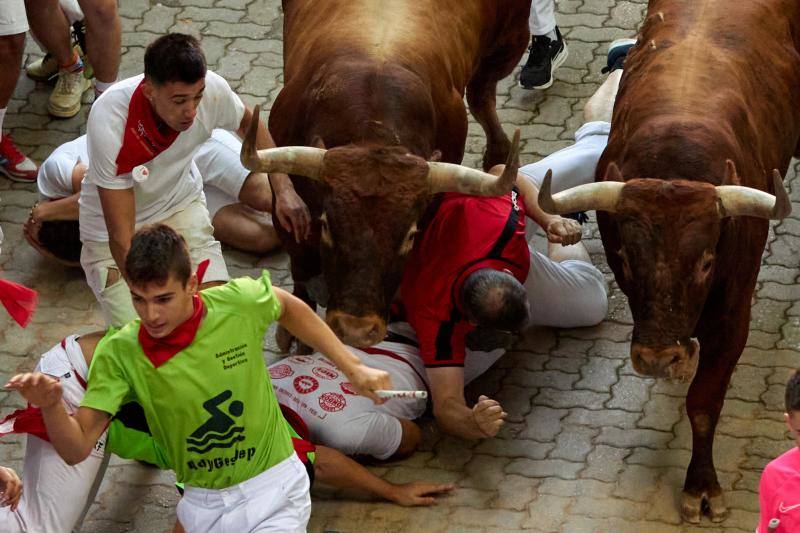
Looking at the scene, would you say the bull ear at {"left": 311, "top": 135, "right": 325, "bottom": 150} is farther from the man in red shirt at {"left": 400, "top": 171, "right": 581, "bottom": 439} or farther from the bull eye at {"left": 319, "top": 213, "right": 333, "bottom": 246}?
the man in red shirt at {"left": 400, "top": 171, "right": 581, "bottom": 439}

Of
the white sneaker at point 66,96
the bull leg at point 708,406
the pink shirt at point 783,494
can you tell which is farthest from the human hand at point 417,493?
Answer: the white sneaker at point 66,96

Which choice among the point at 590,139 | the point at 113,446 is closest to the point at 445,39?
the point at 590,139

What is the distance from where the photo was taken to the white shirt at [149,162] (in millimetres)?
6398

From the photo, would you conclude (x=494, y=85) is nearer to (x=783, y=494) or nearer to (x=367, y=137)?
(x=367, y=137)

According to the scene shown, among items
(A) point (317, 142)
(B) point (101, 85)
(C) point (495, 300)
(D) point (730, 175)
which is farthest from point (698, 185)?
(B) point (101, 85)

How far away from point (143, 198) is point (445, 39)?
177 cm

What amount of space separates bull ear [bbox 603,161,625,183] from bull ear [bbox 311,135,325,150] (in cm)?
126

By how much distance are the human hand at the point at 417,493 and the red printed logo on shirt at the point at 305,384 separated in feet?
1.86

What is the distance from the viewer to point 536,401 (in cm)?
728

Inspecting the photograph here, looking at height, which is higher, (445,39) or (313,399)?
(445,39)

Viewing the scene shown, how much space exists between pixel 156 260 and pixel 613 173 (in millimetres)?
2204

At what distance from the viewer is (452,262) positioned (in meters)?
6.82

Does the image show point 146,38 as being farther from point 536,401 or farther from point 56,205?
point 536,401

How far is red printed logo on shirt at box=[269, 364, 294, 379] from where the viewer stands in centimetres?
673
